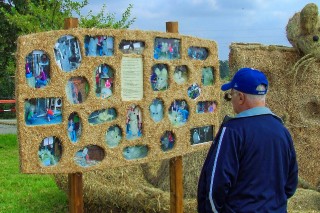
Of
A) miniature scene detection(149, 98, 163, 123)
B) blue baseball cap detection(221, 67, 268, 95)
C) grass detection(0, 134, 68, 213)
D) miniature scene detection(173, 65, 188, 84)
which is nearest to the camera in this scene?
blue baseball cap detection(221, 67, 268, 95)

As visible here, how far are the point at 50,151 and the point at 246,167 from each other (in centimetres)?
162

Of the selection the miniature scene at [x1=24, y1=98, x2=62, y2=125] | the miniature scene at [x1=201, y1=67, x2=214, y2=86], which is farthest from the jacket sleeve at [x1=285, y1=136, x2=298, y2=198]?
the miniature scene at [x1=201, y1=67, x2=214, y2=86]

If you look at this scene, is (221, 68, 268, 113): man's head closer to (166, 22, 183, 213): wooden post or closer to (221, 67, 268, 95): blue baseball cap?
(221, 67, 268, 95): blue baseball cap

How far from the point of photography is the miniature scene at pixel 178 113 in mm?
4922

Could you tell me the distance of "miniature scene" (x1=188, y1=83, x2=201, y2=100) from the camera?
5098mm

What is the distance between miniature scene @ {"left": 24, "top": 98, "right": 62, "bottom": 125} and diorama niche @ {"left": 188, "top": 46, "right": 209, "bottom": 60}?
4.88 ft

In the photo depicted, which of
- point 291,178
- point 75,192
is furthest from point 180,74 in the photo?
point 291,178

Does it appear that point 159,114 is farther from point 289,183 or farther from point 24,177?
point 24,177

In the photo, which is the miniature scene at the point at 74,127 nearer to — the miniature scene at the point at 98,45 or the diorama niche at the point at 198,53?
the miniature scene at the point at 98,45

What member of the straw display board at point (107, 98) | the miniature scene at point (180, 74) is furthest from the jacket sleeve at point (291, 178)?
the miniature scene at point (180, 74)

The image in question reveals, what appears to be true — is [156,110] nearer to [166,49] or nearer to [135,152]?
[135,152]

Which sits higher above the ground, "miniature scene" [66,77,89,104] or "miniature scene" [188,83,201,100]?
"miniature scene" [66,77,89,104]

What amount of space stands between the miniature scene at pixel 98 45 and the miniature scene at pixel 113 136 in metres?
0.56

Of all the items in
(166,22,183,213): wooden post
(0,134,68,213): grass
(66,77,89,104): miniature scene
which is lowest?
(0,134,68,213): grass
